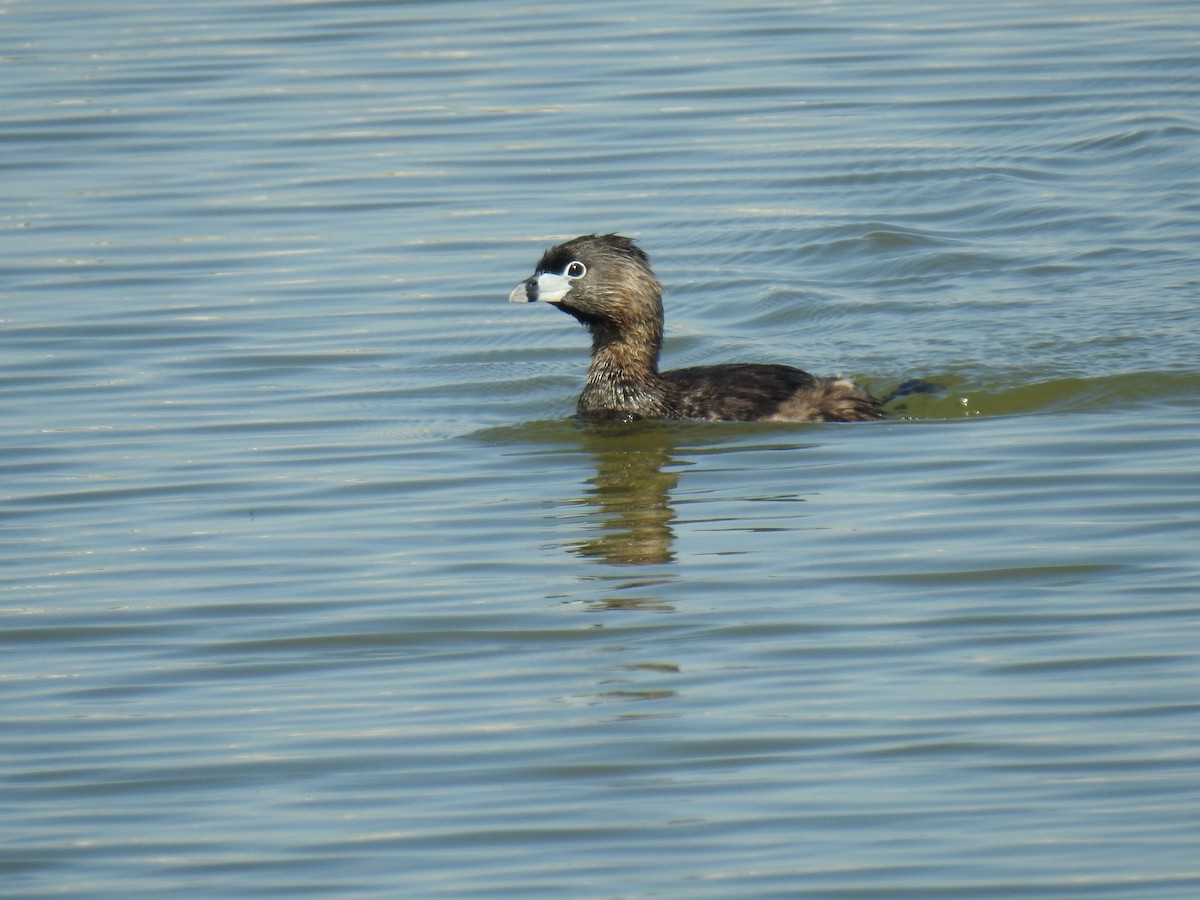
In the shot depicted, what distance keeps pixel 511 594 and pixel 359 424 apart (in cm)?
349

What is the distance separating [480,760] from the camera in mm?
6641

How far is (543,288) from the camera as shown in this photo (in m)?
11.8

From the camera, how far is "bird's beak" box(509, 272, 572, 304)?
1175cm

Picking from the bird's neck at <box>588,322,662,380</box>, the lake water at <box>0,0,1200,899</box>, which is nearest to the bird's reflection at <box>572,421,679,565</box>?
the lake water at <box>0,0,1200,899</box>

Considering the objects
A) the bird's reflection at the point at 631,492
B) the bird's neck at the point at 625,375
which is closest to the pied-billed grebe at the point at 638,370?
the bird's neck at the point at 625,375

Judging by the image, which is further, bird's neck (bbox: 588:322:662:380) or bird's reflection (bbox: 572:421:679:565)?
bird's neck (bbox: 588:322:662:380)

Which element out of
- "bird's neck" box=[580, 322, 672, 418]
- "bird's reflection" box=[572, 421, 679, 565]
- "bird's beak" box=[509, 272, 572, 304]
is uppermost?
"bird's beak" box=[509, 272, 572, 304]

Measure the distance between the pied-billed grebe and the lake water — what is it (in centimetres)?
22

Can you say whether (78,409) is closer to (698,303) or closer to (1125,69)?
(698,303)

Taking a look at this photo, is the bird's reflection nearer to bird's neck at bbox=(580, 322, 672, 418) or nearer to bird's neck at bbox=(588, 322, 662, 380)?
bird's neck at bbox=(580, 322, 672, 418)

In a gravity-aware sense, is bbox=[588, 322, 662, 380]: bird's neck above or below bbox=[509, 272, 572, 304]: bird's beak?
below

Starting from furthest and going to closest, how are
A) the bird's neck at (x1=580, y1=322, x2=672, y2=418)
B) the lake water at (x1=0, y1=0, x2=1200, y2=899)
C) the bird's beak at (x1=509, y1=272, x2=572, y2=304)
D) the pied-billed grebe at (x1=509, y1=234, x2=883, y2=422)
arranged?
the bird's beak at (x1=509, y1=272, x2=572, y2=304)
the bird's neck at (x1=580, y1=322, x2=672, y2=418)
the pied-billed grebe at (x1=509, y1=234, x2=883, y2=422)
the lake water at (x1=0, y1=0, x2=1200, y2=899)

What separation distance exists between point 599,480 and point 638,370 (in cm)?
151

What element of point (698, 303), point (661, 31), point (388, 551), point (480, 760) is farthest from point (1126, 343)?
point (661, 31)
